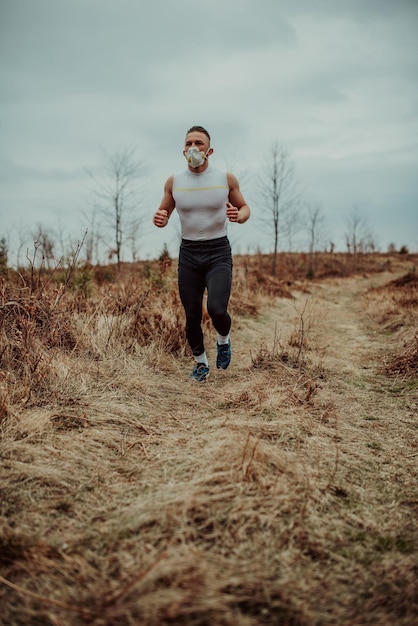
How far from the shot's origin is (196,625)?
1020 millimetres

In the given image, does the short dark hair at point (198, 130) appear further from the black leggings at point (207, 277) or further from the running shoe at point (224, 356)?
the running shoe at point (224, 356)

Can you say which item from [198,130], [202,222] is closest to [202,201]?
[202,222]

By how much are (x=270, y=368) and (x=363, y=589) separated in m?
2.51

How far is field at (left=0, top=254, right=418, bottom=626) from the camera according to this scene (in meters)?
1.12

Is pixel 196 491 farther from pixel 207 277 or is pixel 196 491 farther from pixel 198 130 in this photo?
pixel 198 130

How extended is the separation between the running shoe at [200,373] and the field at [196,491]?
0.30 feet

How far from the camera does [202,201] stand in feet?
11.0

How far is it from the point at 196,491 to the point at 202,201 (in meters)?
2.40

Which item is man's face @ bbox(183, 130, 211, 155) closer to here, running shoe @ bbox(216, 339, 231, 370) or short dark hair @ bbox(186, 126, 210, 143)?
short dark hair @ bbox(186, 126, 210, 143)

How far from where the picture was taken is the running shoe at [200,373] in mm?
3545

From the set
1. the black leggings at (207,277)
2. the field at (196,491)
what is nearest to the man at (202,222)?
the black leggings at (207,277)

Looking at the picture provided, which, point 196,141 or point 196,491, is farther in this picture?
point 196,141

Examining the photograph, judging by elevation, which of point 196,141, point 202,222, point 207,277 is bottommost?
point 207,277

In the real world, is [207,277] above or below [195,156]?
below
